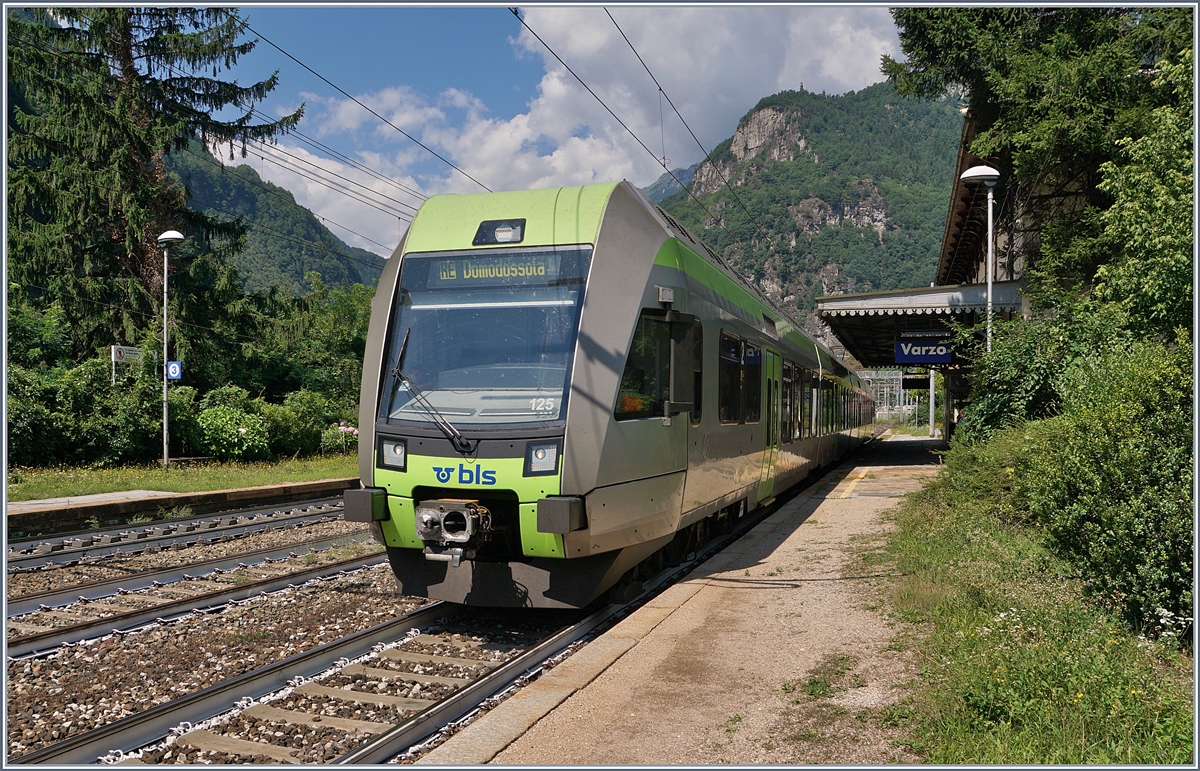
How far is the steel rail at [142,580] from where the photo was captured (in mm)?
8188

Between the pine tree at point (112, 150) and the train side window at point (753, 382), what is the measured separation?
23910 mm

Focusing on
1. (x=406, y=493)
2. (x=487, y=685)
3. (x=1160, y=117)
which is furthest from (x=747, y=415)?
(x=1160, y=117)

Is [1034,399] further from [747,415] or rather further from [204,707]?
[204,707]

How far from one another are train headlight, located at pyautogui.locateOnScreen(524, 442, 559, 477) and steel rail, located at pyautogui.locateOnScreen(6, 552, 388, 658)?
3.50m

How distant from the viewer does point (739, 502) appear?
37.2 feet

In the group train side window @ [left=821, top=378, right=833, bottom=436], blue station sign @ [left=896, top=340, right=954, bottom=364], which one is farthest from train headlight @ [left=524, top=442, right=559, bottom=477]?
blue station sign @ [left=896, top=340, right=954, bottom=364]

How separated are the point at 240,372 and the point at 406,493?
27.5 m

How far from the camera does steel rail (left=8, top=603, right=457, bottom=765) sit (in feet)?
15.3

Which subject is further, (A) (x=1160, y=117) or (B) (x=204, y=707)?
(A) (x=1160, y=117)

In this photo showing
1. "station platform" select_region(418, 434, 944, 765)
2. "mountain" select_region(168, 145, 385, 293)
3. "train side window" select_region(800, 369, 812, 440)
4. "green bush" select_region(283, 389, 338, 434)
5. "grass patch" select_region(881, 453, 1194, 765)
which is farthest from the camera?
"mountain" select_region(168, 145, 385, 293)

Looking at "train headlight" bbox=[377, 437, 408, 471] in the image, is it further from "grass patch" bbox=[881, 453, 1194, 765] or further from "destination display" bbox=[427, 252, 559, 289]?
"grass patch" bbox=[881, 453, 1194, 765]

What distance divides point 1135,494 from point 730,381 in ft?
13.9

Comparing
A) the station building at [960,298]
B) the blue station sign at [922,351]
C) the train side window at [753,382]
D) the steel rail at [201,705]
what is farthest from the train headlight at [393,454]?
the blue station sign at [922,351]

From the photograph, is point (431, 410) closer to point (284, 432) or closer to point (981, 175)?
point (981, 175)
